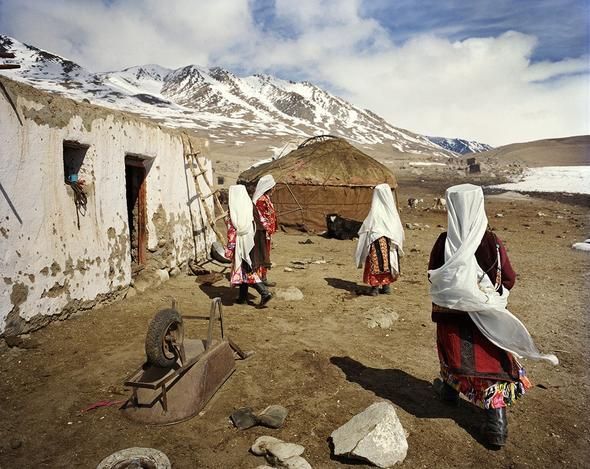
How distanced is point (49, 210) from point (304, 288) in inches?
156

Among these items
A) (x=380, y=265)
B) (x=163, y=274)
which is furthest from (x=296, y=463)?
(x=163, y=274)

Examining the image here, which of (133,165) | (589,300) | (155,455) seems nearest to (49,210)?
(133,165)

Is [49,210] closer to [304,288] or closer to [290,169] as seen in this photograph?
[304,288]

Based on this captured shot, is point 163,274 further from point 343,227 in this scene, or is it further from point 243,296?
point 343,227

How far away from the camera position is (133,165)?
648cm

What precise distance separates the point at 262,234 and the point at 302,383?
2719 millimetres

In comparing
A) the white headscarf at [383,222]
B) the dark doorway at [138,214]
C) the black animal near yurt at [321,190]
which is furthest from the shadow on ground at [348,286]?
the black animal near yurt at [321,190]

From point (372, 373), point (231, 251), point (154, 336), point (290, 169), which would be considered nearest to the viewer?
point (154, 336)

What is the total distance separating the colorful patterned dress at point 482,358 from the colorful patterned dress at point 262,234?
320 centimetres

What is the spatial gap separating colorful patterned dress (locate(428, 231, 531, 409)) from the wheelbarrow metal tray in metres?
1.86

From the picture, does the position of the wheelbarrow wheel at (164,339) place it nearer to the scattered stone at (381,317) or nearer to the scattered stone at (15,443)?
the scattered stone at (15,443)

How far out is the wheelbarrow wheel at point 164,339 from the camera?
3.03 m

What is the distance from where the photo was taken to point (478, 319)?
3.01 meters

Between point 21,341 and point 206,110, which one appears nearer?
point 21,341
